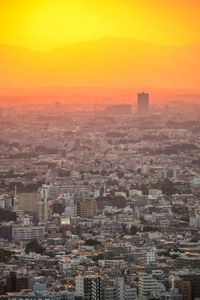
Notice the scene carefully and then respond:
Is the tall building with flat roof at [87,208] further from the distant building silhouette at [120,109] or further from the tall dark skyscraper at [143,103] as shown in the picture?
the distant building silhouette at [120,109]

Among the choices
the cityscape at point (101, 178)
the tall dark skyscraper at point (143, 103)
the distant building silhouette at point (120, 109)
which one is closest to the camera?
the cityscape at point (101, 178)

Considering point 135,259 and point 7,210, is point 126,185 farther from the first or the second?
point 135,259

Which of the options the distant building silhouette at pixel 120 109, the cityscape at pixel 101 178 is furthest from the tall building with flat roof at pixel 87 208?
the distant building silhouette at pixel 120 109

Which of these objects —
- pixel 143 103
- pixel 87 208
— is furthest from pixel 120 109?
pixel 87 208

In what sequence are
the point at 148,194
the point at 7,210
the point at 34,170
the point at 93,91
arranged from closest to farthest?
the point at 7,210 → the point at 148,194 → the point at 34,170 → the point at 93,91

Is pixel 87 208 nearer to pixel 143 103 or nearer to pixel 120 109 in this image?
pixel 143 103

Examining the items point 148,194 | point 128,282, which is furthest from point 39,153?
point 128,282

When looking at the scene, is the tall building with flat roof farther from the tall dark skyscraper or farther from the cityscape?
the tall dark skyscraper

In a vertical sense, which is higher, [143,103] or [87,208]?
[143,103]
